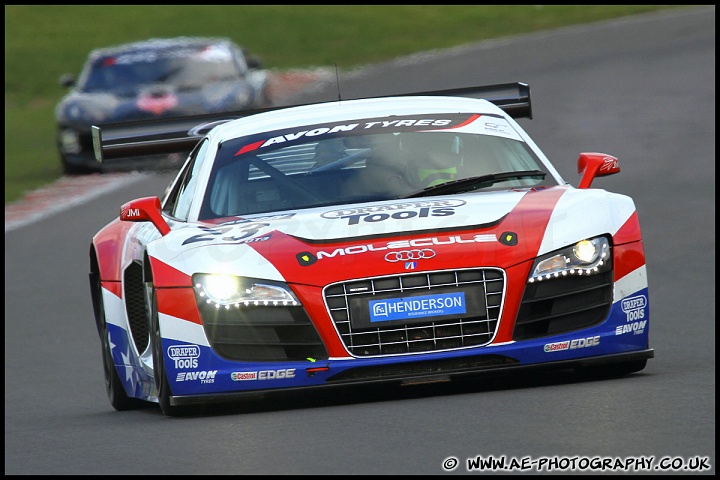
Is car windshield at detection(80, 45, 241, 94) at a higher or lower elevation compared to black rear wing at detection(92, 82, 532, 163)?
lower

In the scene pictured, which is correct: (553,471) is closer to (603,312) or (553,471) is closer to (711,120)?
(603,312)

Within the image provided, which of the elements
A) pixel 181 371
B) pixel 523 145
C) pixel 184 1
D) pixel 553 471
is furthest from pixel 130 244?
pixel 184 1

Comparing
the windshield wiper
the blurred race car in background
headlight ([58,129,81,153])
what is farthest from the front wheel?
headlight ([58,129,81,153])

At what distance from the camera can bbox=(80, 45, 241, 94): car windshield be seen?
66.8ft

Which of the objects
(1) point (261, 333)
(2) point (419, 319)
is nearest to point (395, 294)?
(2) point (419, 319)

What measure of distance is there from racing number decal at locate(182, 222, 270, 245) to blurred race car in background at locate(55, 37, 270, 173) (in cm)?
1238

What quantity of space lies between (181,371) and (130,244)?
1.40 metres

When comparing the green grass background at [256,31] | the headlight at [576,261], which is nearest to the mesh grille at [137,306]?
the headlight at [576,261]

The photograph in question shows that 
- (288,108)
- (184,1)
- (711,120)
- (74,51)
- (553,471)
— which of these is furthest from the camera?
(184,1)

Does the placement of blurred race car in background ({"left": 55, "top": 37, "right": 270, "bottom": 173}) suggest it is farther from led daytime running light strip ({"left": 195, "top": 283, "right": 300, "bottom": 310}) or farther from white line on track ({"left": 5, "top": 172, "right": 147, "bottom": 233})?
led daytime running light strip ({"left": 195, "top": 283, "right": 300, "bottom": 310})

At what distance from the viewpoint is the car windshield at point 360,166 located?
720 centimetres

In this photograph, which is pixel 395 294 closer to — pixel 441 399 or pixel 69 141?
pixel 441 399

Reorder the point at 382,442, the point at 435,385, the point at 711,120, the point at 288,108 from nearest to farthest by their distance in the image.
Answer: the point at 382,442
the point at 435,385
the point at 288,108
the point at 711,120

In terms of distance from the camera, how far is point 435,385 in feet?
22.8
